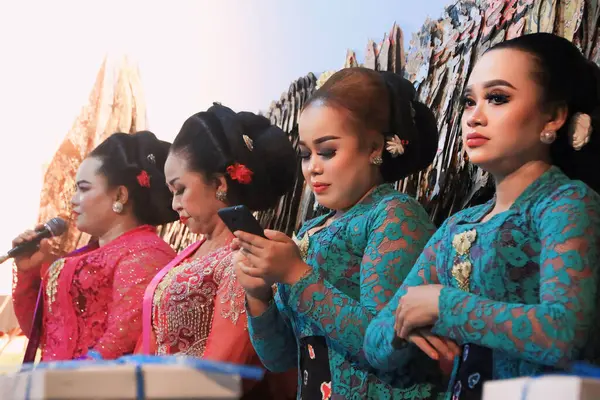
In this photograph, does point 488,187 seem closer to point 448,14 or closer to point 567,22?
point 567,22

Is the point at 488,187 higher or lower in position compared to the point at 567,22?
lower

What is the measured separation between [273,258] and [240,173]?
823mm

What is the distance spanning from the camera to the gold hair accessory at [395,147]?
211 centimetres

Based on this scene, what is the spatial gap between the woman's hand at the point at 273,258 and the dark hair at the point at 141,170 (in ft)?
4.36

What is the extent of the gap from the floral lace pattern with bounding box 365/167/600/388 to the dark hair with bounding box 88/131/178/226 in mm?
1583

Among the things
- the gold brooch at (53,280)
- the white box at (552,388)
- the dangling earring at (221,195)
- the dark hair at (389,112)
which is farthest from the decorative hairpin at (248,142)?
the white box at (552,388)

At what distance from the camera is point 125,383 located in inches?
→ 40.1

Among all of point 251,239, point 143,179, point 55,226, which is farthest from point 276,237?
point 55,226

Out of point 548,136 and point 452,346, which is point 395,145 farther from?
point 452,346

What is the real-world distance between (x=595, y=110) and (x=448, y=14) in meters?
0.91

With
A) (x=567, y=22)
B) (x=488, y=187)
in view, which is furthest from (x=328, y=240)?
(x=567, y=22)

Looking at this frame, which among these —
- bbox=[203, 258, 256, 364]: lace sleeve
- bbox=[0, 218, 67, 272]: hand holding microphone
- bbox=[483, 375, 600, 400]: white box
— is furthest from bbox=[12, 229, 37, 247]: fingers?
bbox=[483, 375, 600, 400]: white box

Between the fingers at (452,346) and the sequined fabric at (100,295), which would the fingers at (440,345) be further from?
the sequined fabric at (100,295)

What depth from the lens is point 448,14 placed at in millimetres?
2557
